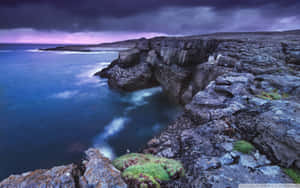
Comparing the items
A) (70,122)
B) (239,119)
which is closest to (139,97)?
(70,122)

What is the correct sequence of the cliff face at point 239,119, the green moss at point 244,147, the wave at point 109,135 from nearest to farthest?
1. the cliff face at point 239,119
2. the green moss at point 244,147
3. the wave at point 109,135

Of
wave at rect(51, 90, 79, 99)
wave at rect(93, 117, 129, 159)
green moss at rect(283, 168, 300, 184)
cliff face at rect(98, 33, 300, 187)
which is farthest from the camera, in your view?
wave at rect(51, 90, 79, 99)

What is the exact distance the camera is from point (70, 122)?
495 inches

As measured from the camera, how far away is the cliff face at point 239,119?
3.94 metres

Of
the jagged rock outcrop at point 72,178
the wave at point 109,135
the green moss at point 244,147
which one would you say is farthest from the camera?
the wave at point 109,135

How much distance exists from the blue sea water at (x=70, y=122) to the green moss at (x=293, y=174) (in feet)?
24.3

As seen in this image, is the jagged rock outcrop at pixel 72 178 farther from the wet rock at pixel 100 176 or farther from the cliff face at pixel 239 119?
the cliff face at pixel 239 119

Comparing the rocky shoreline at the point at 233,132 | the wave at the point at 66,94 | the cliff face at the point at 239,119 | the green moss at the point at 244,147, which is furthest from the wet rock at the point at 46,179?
the wave at the point at 66,94

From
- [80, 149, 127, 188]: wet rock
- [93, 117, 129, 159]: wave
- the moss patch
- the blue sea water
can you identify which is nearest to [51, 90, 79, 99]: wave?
the blue sea water

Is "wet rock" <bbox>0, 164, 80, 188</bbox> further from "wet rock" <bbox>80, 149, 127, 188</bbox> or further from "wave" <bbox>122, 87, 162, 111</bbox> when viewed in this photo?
"wave" <bbox>122, 87, 162, 111</bbox>

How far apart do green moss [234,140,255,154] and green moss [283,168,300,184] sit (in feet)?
2.94

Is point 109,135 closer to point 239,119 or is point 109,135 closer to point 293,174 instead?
point 239,119

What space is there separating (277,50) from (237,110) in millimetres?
8947

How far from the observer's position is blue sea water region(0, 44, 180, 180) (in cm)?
917
